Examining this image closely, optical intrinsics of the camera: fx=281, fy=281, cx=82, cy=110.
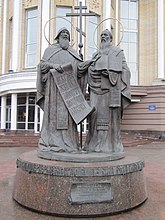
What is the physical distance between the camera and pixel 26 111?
891 inches

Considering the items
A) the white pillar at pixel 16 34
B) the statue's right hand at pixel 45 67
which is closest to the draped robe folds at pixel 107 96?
the statue's right hand at pixel 45 67

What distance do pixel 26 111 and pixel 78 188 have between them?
19282 mm

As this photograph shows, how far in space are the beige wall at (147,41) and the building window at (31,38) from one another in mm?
9670

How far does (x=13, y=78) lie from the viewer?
67.6ft

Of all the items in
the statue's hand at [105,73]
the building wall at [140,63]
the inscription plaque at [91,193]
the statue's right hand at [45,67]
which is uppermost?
the building wall at [140,63]

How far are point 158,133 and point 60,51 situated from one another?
18.8 m

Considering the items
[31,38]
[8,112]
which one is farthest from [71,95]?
[8,112]

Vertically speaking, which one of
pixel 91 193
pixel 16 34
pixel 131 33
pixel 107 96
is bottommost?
pixel 91 193

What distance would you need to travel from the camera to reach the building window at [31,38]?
21.6m

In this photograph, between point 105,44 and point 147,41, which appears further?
point 147,41

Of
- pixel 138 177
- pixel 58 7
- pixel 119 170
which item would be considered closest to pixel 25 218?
pixel 119 170

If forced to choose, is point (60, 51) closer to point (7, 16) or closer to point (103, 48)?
point (103, 48)

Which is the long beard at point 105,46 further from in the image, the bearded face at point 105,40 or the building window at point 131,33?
the building window at point 131,33

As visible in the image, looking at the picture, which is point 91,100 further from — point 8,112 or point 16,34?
point 8,112
